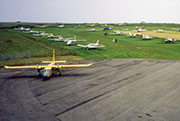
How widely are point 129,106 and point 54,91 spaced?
33.7 ft

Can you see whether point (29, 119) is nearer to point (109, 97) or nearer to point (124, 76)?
point (109, 97)

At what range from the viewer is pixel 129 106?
18.2 meters

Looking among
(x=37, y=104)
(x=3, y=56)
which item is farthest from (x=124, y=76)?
(x=3, y=56)

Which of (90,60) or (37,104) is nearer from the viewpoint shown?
(37,104)

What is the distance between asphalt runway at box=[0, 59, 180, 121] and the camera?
16500 millimetres

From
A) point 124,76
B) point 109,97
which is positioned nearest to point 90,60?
point 124,76

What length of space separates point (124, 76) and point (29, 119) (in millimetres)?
17710

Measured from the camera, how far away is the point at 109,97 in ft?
67.1

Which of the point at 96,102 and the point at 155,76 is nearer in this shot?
the point at 96,102

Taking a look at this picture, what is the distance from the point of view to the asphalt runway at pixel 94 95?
16500 mm

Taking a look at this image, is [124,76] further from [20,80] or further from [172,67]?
[20,80]

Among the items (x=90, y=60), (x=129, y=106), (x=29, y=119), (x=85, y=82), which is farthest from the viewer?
(x=90, y=60)

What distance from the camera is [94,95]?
826 inches

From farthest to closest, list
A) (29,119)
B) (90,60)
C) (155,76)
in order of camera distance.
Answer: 1. (90,60)
2. (155,76)
3. (29,119)
